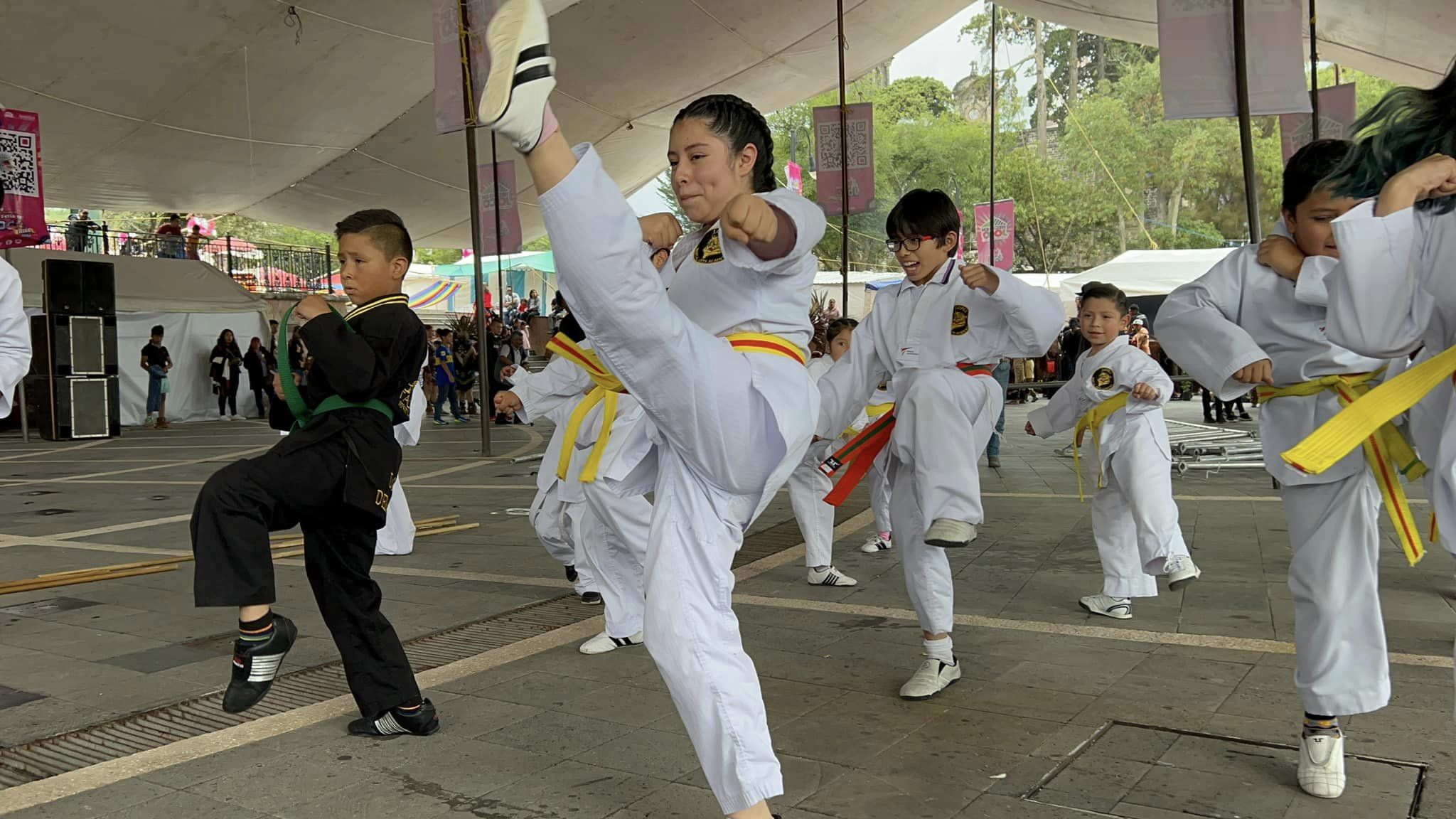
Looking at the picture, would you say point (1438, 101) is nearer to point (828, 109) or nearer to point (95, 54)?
point (828, 109)

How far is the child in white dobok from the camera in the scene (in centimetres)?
518

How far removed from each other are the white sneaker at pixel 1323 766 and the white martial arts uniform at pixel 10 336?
4280mm

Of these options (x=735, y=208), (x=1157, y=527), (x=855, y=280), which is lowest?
(x=1157, y=527)

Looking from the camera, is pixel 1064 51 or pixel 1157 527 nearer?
pixel 1157 527

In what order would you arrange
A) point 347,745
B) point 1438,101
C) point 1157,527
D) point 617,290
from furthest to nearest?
point 1157,527, point 347,745, point 1438,101, point 617,290

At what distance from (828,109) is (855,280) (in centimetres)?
1646

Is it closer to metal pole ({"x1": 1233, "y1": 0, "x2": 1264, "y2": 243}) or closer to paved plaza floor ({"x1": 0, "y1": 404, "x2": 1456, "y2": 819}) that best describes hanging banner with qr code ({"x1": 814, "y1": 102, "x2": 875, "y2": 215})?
metal pole ({"x1": 1233, "y1": 0, "x2": 1264, "y2": 243})

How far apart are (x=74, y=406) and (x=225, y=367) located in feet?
13.6

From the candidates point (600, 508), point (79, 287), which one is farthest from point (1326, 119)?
point (79, 287)

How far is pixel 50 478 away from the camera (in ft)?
38.9

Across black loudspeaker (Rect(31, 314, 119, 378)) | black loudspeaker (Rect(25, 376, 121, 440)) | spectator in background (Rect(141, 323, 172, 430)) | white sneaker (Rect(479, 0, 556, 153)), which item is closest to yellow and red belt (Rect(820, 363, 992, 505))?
white sneaker (Rect(479, 0, 556, 153))

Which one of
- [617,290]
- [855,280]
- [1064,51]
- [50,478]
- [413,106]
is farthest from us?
[1064,51]

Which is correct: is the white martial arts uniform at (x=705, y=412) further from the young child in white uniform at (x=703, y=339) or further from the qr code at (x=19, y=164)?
the qr code at (x=19, y=164)

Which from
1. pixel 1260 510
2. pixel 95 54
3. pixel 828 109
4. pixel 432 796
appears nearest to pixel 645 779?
pixel 432 796
